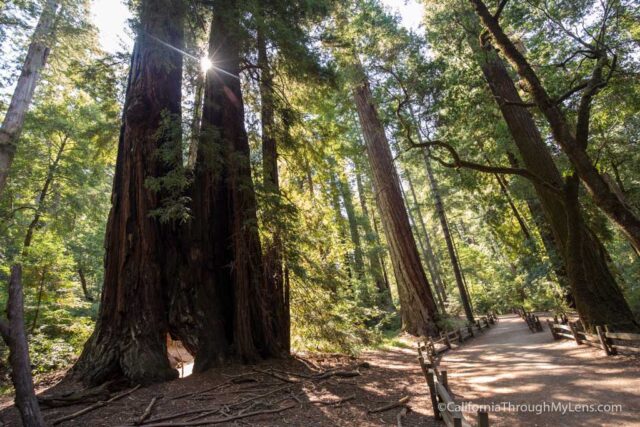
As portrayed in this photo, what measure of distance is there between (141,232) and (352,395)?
4431 millimetres

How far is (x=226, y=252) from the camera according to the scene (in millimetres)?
6820

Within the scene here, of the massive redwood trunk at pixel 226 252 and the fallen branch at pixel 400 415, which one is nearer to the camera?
the fallen branch at pixel 400 415

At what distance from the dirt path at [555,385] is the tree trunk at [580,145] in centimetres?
208

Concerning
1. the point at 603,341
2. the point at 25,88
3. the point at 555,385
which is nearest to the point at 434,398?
the point at 555,385

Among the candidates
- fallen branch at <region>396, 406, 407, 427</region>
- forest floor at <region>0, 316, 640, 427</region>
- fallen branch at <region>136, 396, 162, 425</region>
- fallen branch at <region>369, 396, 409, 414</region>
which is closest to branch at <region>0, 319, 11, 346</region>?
forest floor at <region>0, 316, 640, 427</region>

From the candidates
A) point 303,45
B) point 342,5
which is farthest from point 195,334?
point 342,5

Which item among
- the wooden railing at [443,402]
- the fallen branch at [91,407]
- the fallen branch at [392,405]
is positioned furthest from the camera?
the fallen branch at [392,405]

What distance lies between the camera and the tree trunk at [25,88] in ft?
32.2

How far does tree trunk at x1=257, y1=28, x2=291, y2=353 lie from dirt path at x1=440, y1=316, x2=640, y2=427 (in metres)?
3.39

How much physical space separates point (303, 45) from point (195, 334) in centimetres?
609

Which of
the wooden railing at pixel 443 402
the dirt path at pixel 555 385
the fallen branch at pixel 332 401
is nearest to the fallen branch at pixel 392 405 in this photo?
the fallen branch at pixel 332 401

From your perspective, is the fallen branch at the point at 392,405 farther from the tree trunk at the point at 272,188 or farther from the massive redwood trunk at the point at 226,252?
the tree trunk at the point at 272,188

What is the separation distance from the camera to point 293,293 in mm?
7641

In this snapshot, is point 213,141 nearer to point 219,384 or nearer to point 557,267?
point 219,384
